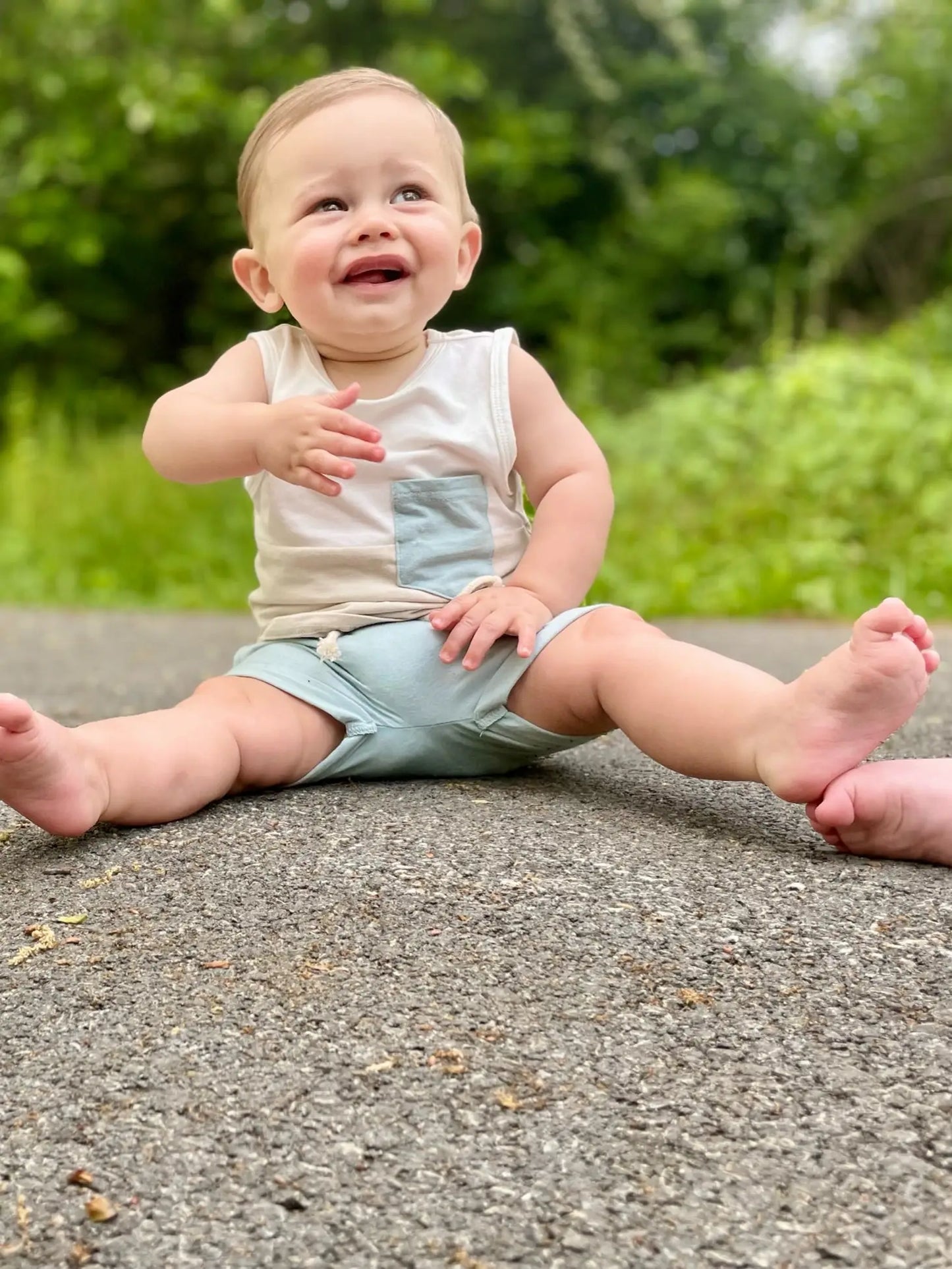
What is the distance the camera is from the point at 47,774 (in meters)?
1.25

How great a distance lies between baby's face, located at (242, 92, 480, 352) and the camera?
1.57 m

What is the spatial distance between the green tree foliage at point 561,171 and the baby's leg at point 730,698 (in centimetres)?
577

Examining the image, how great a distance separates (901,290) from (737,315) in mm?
896

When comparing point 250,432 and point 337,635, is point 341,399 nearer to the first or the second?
point 250,432

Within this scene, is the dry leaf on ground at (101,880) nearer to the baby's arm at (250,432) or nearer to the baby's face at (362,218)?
the baby's arm at (250,432)

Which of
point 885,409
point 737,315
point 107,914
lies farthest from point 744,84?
point 107,914

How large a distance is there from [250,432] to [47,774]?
17.4 inches

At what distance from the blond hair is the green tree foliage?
216 inches

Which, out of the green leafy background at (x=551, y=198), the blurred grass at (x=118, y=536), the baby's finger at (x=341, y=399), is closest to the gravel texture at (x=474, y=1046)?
the baby's finger at (x=341, y=399)

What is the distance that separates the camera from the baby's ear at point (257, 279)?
66.6 inches

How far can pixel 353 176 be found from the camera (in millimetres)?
1573

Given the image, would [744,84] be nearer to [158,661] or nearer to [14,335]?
[14,335]

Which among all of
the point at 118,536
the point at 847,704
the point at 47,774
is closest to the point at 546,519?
the point at 847,704

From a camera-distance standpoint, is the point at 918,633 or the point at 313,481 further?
the point at 313,481
